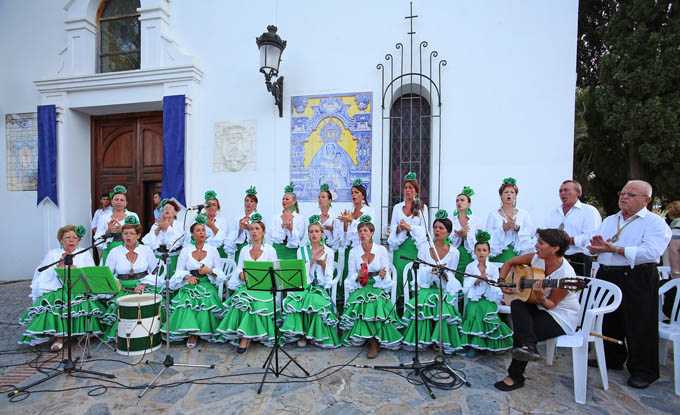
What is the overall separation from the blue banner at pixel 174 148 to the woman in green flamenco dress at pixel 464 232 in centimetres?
496

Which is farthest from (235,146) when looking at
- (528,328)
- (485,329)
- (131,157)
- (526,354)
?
(526,354)

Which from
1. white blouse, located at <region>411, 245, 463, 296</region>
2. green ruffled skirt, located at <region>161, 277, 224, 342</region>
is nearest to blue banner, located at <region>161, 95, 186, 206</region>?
green ruffled skirt, located at <region>161, 277, 224, 342</region>

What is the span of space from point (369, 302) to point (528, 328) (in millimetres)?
1684

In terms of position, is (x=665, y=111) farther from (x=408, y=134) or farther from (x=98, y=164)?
(x=98, y=164)

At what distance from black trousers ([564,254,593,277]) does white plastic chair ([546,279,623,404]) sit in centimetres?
62

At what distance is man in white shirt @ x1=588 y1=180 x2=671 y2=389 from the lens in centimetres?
350

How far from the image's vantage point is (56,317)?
15.0ft

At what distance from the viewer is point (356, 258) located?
471 cm

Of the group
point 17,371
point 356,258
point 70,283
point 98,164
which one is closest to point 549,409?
point 356,258

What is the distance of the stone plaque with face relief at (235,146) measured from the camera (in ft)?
23.3

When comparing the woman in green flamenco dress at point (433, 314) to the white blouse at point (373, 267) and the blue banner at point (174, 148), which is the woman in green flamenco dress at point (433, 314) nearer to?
the white blouse at point (373, 267)

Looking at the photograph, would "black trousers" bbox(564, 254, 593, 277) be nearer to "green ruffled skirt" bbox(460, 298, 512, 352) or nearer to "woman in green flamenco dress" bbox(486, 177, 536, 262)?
"woman in green flamenco dress" bbox(486, 177, 536, 262)

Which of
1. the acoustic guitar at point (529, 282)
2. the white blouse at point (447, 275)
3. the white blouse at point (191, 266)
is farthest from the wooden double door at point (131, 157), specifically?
the acoustic guitar at point (529, 282)

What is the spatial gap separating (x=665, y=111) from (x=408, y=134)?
4.33 metres
